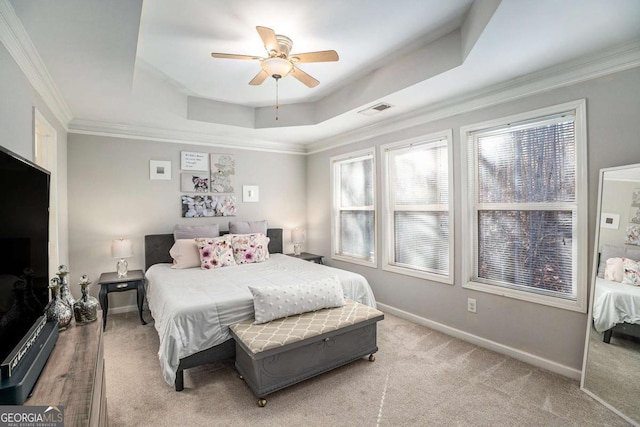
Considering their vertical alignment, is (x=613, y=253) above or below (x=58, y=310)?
above

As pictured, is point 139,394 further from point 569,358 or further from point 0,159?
point 569,358

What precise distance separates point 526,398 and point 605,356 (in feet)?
1.94

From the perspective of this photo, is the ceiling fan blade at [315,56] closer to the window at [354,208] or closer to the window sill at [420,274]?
the window at [354,208]

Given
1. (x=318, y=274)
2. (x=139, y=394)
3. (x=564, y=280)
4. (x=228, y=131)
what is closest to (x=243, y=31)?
(x=228, y=131)

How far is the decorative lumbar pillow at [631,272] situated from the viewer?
1.94 meters

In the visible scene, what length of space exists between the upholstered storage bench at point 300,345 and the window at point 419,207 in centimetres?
121

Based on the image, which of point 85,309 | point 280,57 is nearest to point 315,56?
point 280,57

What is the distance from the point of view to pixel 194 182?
430 cm

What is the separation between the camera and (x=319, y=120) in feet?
12.4

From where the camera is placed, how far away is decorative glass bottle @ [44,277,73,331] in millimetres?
1585

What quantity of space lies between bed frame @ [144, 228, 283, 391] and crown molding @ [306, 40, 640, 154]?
2275mm

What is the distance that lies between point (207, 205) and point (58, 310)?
2858 mm

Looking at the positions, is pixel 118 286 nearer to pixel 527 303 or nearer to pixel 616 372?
pixel 527 303

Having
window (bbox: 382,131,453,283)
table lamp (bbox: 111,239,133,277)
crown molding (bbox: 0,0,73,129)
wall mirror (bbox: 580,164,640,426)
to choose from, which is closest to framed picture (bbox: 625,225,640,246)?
wall mirror (bbox: 580,164,640,426)
